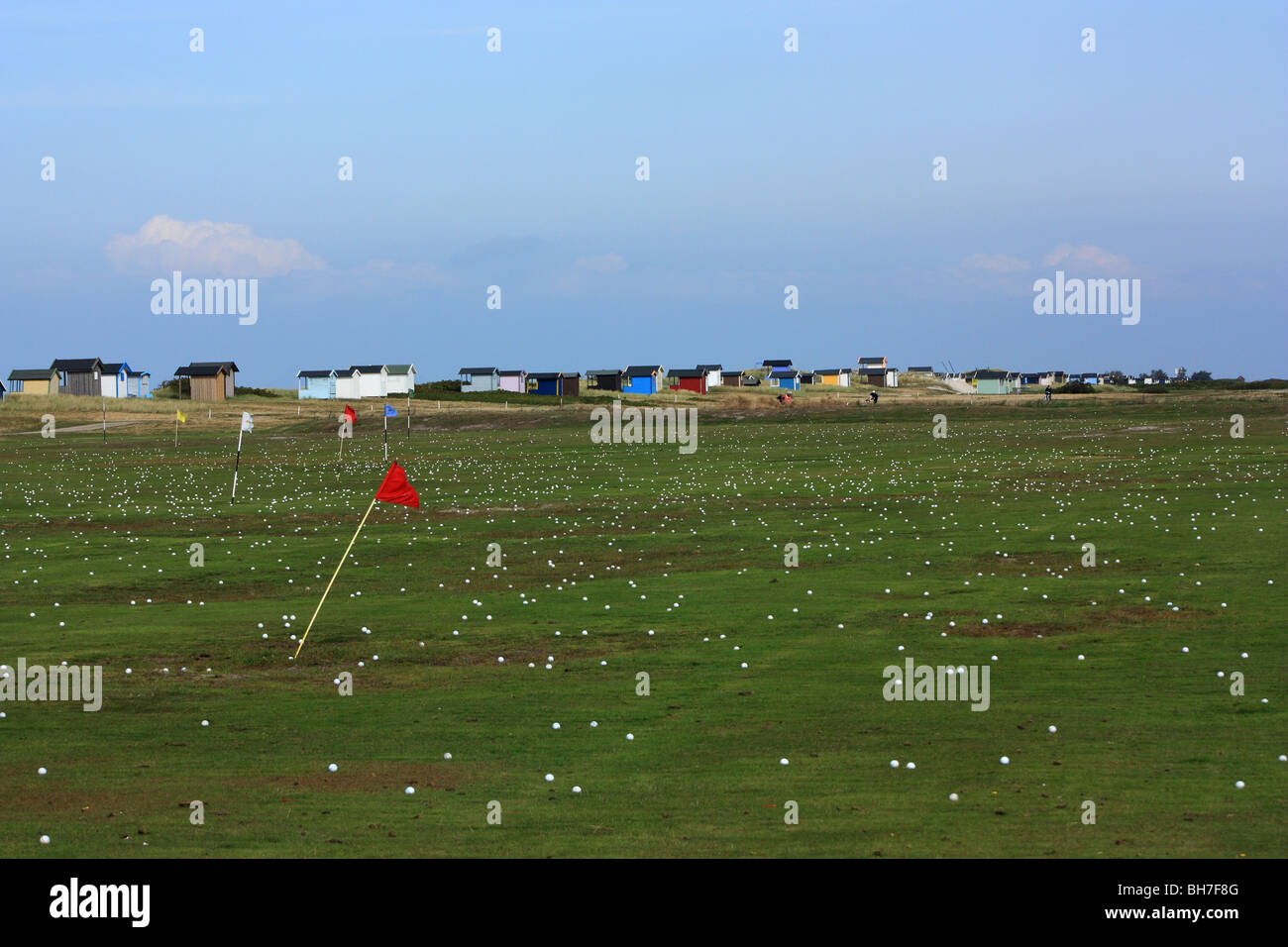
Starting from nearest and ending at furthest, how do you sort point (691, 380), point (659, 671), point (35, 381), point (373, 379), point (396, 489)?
point (659, 671), point (396, 489), point (35, 381), point (373, 379), point (691, 380)

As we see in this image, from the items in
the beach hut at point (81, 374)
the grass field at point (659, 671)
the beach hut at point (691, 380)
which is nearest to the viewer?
the grass field at point (659, 671)

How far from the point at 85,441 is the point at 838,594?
77454 millimetres

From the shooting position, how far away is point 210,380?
471 ft

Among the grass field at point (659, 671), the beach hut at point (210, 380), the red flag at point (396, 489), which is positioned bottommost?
the grass field at point (659, 671)

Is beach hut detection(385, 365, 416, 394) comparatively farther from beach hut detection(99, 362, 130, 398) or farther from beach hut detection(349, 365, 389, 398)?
beach hut detection(99, 362, 130, 398)

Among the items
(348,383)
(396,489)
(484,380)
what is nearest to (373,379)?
(348,383)

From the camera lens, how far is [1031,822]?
11.3 meters

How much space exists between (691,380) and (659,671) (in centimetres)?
16291

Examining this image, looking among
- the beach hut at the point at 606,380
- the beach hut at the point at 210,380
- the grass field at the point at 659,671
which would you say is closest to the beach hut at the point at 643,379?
the beach hut at the point at 606,380

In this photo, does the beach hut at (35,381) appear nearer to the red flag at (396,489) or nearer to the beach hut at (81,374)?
the beach hut at (81,374)

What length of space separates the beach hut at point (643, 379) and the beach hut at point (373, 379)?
1335 inches

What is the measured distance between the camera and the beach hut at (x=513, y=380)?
17838 cm

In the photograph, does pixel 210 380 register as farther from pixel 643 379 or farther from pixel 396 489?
pixel 396 489
